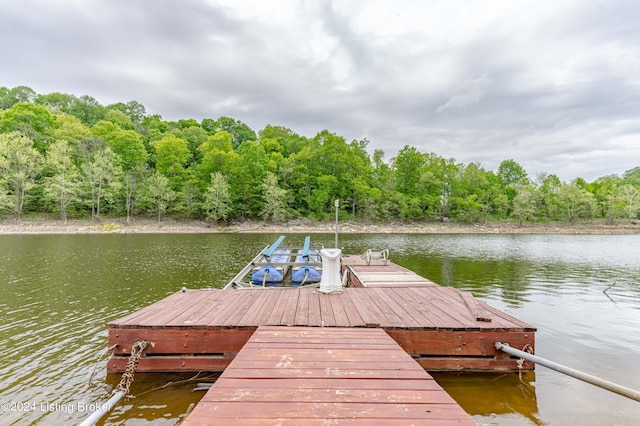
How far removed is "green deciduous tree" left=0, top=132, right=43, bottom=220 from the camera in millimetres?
34500

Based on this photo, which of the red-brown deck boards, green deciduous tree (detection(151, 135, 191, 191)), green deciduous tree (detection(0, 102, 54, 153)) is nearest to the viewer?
the red-brown deck boards

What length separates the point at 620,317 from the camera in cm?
834

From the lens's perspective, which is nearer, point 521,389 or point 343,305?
point 521,389

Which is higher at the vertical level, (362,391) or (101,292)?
(362,391)

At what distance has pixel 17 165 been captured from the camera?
35.7 meters

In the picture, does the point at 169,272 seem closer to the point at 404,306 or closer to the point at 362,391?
the point at 404,306

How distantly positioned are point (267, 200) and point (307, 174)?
40.3 feet

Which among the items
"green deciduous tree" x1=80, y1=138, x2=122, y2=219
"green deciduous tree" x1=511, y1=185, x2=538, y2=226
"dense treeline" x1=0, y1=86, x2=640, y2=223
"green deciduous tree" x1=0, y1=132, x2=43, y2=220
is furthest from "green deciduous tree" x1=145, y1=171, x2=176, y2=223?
"green deciduous tree" x1=511, y1=185, x2=538, y2=226

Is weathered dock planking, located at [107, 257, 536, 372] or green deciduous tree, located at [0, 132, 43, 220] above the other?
green deciduous tree, located at [0, 132, 43, 220]

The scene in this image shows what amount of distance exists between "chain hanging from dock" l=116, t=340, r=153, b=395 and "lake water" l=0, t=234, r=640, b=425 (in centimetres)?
18

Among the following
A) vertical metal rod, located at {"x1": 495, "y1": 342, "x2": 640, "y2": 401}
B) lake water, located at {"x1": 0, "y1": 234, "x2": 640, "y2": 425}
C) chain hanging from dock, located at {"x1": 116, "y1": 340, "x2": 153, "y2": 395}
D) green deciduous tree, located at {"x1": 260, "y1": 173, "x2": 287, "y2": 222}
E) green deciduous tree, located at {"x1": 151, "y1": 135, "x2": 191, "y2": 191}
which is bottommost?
lake water, located at {"x1": 0, "y1": 234, "x2": 640, "y2": 425}

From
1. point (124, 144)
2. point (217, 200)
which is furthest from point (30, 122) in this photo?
point (217, 200)

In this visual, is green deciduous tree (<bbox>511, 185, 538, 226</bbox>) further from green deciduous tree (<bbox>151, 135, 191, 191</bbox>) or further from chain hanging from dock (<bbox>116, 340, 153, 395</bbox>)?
chain hanging from dock (<bbox>116, 340, 153, 395</bbox>)

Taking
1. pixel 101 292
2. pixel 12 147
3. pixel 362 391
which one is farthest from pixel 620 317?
pixel 12 147
